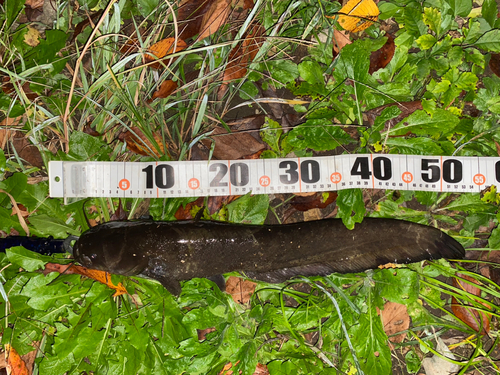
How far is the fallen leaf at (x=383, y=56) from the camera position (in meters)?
2.76

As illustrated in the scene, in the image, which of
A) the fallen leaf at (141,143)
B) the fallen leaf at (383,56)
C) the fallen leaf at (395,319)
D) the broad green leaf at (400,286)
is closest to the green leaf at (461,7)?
the fallen leaf at (383,56)

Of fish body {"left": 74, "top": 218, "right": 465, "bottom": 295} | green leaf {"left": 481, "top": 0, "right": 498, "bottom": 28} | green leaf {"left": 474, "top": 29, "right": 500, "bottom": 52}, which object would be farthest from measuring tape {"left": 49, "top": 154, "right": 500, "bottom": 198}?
green leaf {"left": 481, "top": 0, "right": 498, "bottom": 28}

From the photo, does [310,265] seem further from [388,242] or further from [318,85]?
[318,85]

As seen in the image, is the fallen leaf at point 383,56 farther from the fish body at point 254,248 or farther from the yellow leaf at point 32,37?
the yellow leaf at point 32,37

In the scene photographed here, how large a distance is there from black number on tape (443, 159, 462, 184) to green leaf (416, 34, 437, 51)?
0.82 meters

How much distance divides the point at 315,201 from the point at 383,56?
115 cm

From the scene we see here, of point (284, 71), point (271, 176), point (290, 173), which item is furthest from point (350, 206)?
point (284, 71)

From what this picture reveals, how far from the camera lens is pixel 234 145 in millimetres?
2744

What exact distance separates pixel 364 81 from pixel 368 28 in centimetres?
47

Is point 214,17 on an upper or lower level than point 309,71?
upper

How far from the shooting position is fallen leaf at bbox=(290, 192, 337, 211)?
2738mm

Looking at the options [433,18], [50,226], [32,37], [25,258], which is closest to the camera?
[25,258]

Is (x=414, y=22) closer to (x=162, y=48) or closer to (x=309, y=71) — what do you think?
(x=309, y=71)

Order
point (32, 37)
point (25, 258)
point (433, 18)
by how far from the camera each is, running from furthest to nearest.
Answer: point (32, 37) → point (433, 18) → point (25, 258)
